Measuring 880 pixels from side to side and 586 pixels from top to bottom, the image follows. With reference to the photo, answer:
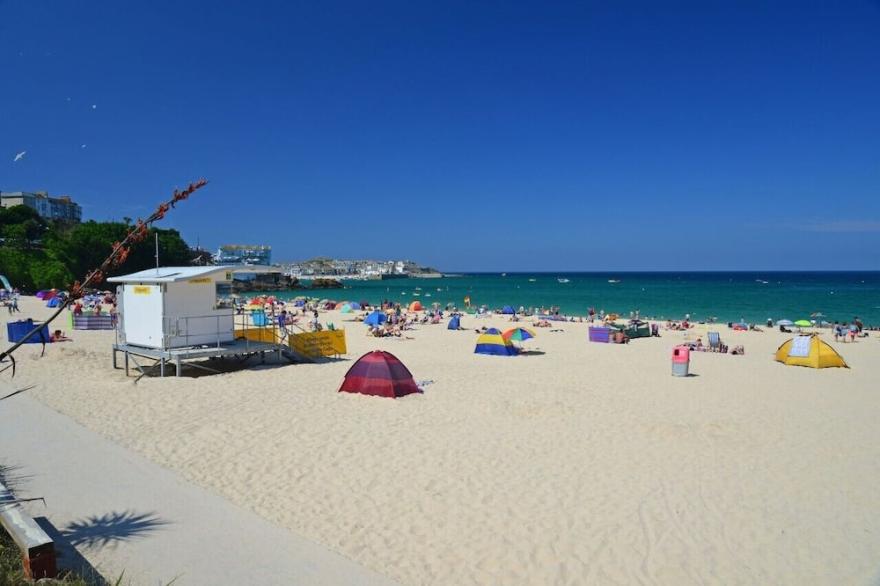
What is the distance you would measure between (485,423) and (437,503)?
12.3 ft

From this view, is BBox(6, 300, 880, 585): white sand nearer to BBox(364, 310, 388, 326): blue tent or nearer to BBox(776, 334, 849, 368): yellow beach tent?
BBox(776, 334, 849, 368): yellow beach tent

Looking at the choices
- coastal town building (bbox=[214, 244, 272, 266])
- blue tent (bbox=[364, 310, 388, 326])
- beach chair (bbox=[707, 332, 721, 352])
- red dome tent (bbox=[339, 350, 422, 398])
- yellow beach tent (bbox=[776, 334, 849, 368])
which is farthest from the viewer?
coastal town building (bbox=[214, 244, 272, 266])

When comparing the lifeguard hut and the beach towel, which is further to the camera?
the beach towel

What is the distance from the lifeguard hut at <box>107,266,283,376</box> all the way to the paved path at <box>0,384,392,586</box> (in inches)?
241

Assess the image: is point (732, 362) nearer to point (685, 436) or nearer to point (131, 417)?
point (685, 436)

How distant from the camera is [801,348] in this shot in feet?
59.4

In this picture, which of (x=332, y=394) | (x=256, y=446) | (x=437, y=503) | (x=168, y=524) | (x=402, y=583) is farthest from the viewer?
(x=332, y=394)

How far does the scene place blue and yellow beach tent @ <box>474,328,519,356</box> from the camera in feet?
63.8

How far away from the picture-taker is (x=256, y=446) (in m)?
8.59

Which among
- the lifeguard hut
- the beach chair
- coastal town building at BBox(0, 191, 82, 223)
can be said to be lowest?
the beach chair

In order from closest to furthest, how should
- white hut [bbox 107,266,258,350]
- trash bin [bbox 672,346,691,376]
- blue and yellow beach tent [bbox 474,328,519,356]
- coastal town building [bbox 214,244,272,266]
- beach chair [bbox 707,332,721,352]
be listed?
white hut [bbox 107,266,258,350]
trash bin [bbox 672,346,691,376]
blue and yellow beach tent [bbox 474,328,519,356]
beach chair [bbox 707,332,721,352]
coastal town building [bbox 214,244,272,266]

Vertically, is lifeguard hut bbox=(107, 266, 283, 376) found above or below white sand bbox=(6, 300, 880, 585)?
above

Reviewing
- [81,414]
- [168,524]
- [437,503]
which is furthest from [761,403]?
[81,414]

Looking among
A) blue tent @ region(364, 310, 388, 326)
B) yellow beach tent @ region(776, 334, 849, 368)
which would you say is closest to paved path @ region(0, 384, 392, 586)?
yellow beach tent @ region(776, 334, 849, 368)
